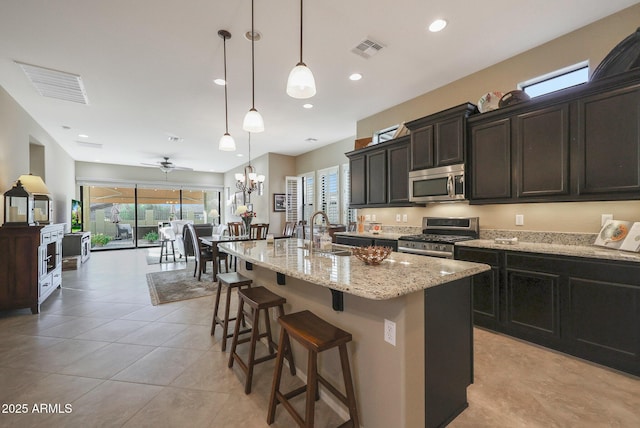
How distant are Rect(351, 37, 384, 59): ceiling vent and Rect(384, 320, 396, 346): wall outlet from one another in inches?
108

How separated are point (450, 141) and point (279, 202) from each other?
18.0ft

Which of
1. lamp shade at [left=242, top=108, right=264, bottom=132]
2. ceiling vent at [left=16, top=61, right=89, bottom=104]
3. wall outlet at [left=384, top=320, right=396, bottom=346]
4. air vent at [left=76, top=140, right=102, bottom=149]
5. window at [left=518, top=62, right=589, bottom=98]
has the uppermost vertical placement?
air vent at [left=76, top=140, right=102, bottom=149]

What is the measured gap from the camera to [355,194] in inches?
193

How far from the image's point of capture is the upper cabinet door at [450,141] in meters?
3.19

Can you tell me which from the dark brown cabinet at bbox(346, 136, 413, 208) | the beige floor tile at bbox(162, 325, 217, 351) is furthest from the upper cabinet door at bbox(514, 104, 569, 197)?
the beige floor tile at bbox(162, 325, 217, 351)

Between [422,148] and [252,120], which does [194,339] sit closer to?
[252,120]

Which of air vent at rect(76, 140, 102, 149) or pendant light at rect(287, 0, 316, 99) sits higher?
air vent at rect(76, 140, 102, 149)

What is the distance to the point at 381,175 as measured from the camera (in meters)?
4.36

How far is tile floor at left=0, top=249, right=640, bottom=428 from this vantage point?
1.65 m

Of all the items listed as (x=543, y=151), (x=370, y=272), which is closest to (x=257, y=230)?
(x=370, y=272)

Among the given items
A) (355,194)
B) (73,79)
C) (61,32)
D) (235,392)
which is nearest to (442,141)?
(355,194)

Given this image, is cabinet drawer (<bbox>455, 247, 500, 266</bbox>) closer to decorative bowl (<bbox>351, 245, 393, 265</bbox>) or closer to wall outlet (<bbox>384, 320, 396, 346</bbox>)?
decorative bowl (<bbox>351, 245, 393, 265</bbox>)

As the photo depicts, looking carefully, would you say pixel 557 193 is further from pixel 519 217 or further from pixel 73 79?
pixel 73 79

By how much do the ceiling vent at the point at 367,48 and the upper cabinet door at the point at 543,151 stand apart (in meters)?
1.66
